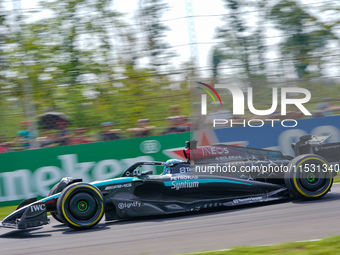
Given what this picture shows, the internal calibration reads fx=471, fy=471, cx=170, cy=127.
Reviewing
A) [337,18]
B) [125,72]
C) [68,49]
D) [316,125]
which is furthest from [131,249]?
[337,18]

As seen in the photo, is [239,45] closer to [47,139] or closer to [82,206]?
[47,139]

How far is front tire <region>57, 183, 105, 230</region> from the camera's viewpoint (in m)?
6.08

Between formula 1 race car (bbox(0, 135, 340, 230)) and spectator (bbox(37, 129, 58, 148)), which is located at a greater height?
spectator (bbox(37, 129, 58, 148))

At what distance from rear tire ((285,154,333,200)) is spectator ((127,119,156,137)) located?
435 centimetres

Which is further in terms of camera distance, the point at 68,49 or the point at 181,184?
the point at 68,49

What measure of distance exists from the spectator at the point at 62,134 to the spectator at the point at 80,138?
0.13 m

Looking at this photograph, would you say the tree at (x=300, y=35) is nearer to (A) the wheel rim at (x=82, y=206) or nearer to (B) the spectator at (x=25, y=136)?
(B) the spectator at (x=25, y=136)

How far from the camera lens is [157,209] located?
256 inches

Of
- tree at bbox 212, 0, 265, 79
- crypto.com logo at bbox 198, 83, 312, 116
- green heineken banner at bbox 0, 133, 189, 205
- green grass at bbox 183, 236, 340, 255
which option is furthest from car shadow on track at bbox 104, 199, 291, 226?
tree at bbox 212, 0, 265, 79

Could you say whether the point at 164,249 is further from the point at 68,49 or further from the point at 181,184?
the point at 68,49

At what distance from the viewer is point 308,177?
22.2 ft

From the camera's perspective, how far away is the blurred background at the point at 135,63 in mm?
10664

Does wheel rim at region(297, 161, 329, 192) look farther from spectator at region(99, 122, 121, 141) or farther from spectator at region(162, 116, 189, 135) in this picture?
spectator at region(99, 122, 121, 141)

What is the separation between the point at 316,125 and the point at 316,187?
11.6 ft
